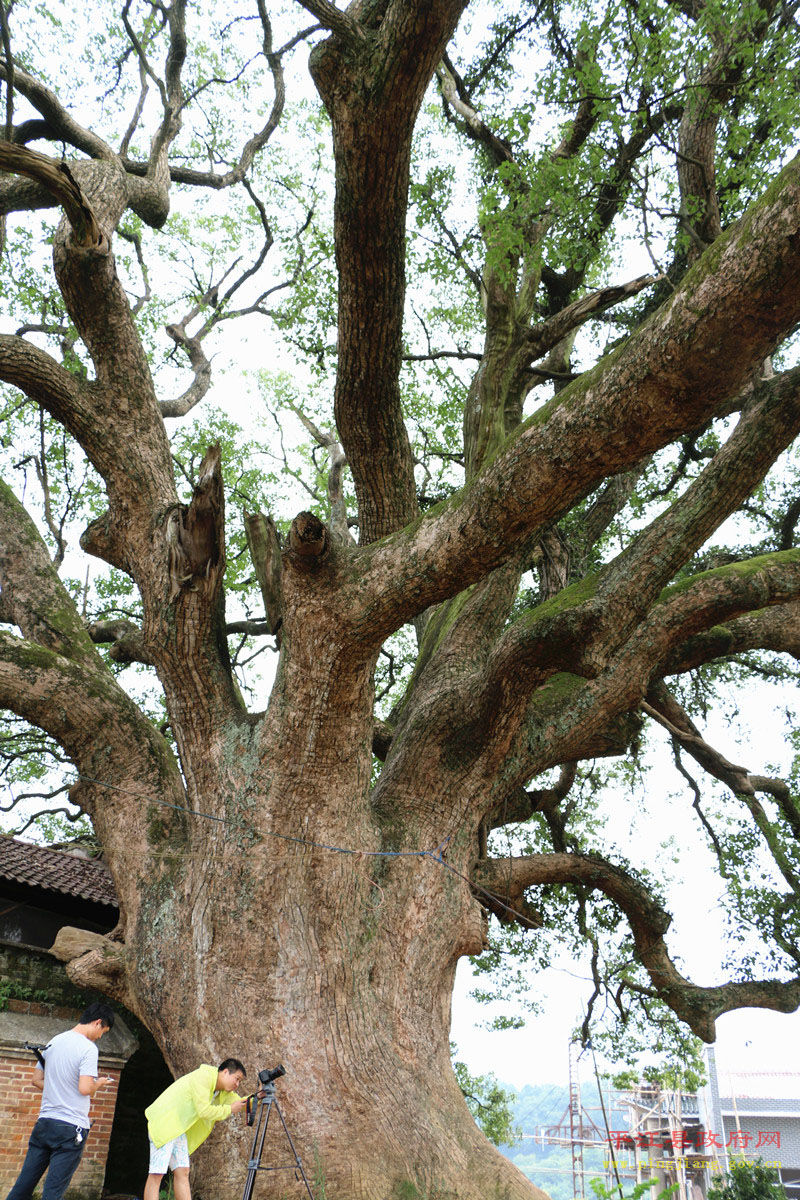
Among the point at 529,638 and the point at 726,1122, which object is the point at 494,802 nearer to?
the point at 529,638

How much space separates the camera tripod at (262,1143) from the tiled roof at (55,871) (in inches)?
141

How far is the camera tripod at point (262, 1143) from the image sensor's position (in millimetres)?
4348

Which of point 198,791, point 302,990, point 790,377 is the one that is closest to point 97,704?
point 198,791

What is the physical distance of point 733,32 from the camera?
605cm

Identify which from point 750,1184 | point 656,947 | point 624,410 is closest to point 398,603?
point 624,410

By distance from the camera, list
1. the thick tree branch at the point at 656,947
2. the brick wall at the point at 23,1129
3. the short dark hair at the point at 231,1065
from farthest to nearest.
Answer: the thick tree branch at the point at 656,947, the brick wall at the point at 23,1129, the short dark hair at the point at 231,1065

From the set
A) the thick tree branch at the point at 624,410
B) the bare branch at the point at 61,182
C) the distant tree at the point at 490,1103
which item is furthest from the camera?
the distant tree at the point at 490,1103

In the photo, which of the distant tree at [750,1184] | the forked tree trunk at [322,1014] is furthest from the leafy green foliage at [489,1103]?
the forked tree trunk at [322,1014]

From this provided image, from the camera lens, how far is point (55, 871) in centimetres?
901

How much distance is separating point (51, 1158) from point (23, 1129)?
8.67 ft

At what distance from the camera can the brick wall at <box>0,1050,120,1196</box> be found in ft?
21.3

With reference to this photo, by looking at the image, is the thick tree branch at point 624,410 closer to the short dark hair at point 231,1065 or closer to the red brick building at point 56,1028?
the short dark hair at point 231,1065

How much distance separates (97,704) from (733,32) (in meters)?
6.65

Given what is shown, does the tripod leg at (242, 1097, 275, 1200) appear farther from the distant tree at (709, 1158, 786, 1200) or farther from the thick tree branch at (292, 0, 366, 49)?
the distant tree at (709, 1158, 786, 1200)
